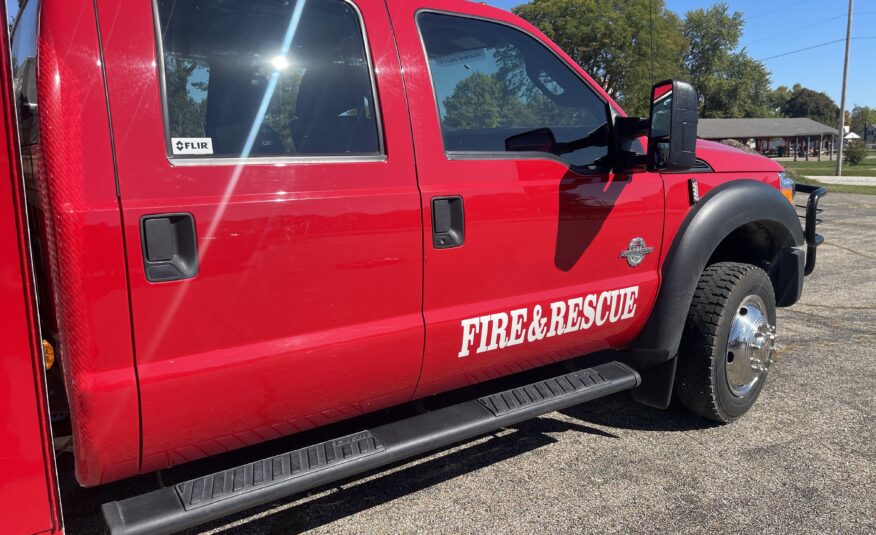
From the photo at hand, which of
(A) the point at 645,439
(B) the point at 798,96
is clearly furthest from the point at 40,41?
(B) the point at 798,96

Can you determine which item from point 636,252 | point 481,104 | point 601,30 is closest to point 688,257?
point 636,252

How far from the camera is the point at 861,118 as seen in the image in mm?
131250

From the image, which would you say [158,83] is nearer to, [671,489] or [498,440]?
[498,440]

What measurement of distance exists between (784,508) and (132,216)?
2.75 m

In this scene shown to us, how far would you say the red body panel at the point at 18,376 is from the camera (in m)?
1.59

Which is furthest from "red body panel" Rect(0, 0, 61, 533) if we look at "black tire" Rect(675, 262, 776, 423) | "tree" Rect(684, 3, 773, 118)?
"tree" Rect(684, 3, 773, 118)

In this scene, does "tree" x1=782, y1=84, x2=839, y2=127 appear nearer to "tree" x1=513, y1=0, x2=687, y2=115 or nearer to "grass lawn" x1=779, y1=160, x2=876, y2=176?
"grass lawn" x1=779, y1=160, x2=876, y2=176

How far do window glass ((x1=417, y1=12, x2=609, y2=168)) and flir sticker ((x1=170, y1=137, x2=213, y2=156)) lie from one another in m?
0.88

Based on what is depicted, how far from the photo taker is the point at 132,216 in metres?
1.75

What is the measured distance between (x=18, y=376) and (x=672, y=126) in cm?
240

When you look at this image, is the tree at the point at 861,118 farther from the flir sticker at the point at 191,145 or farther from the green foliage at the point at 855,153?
the flir sticker at the point at 191,145

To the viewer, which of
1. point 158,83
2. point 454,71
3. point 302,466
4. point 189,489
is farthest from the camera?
point 454,71

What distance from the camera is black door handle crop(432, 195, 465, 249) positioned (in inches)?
92.9

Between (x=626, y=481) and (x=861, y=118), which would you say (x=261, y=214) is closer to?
(x=626, y=481)
